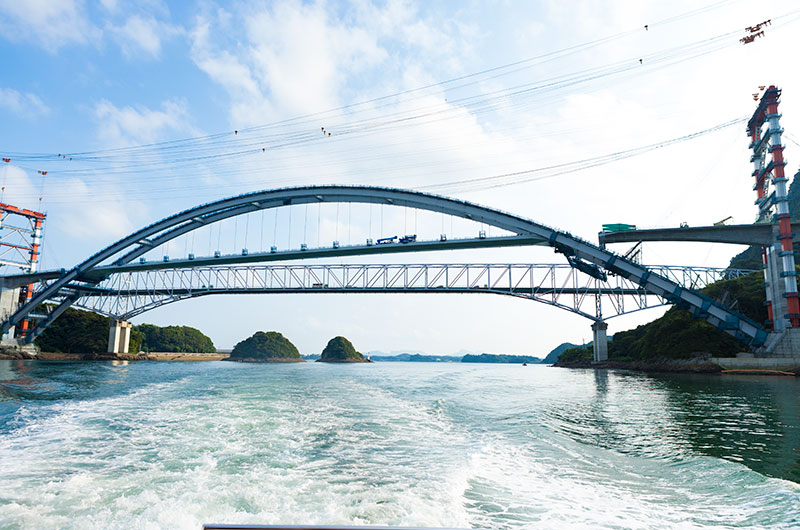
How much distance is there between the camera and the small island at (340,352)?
527ft

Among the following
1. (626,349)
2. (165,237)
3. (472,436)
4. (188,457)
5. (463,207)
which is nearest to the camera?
(188,457)

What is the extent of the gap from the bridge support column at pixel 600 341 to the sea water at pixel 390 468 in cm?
5522

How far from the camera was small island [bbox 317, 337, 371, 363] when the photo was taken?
160500 mm

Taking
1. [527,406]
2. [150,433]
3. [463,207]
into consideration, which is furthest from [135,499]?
[463,207]

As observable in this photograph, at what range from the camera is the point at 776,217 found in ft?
137

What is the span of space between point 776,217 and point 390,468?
164 feet

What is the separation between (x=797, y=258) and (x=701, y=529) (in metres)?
63.7

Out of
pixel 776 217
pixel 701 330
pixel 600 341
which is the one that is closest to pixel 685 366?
pixel 701 330

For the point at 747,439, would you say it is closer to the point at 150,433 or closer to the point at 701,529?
the point at 701,529

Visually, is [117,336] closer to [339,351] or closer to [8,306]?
[8,306]

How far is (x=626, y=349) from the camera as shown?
69.0m

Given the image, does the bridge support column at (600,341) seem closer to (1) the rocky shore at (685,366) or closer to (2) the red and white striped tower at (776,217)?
(1) the rocky shore at (685,366)

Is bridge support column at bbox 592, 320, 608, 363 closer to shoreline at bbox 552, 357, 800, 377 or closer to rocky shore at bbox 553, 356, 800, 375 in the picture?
rocky shore at bbox 553, 356, 800, 375

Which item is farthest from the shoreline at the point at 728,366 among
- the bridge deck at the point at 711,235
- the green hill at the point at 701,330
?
the bridge deck at the point at 711,235
